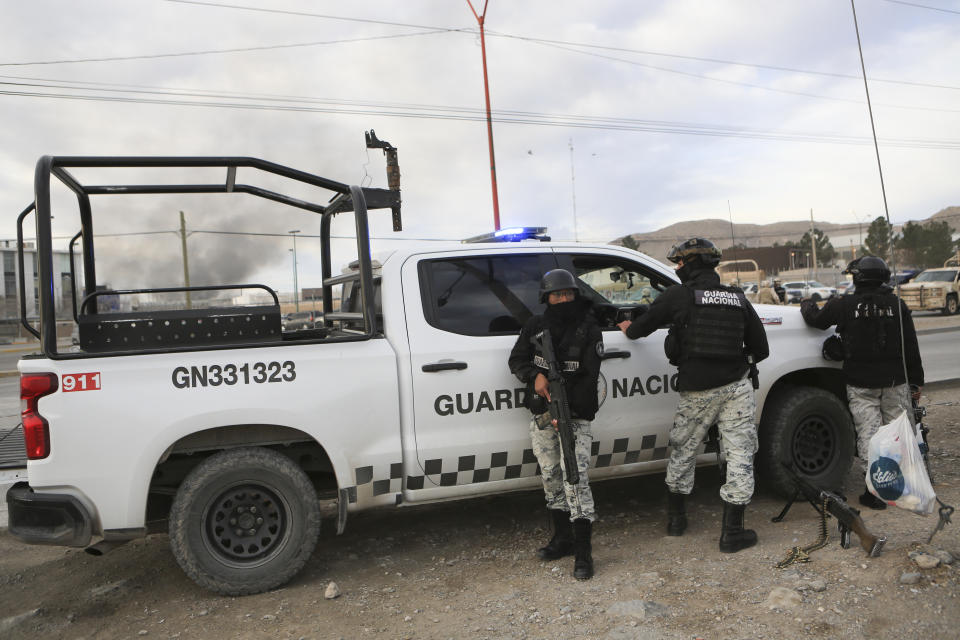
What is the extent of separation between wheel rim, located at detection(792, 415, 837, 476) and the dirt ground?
292 mm

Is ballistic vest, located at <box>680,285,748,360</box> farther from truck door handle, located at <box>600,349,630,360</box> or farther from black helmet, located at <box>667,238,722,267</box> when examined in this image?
truck door handle, located at <box>600,349,630,360</box>

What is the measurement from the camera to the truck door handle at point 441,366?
3.96m

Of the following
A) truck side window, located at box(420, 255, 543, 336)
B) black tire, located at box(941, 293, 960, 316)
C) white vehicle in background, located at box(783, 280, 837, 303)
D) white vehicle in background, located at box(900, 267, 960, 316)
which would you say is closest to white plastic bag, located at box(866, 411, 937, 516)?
truck side window, located at box(420, 255, 543, 336)

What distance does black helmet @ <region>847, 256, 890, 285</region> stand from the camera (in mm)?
4559

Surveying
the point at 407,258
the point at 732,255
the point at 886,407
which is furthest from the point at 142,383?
the point at 732,255

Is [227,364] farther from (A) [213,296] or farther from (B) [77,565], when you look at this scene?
(B) [77,565]

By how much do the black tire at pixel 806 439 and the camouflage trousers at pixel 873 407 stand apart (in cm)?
13

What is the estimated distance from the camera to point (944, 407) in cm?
777

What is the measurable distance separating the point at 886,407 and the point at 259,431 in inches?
152

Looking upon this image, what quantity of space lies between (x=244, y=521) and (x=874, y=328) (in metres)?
3.92

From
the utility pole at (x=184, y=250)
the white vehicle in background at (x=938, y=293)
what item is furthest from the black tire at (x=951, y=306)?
the utility pole at (x=184, y=250)

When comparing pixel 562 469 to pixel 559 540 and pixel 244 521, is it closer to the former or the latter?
pixel 559 540

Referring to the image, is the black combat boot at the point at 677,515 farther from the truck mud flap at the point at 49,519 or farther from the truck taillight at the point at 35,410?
the truck taillight at the point at 35,410

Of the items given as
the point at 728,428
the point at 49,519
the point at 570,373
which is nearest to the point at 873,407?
the point at 728,428
